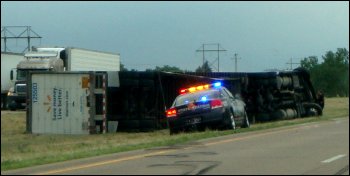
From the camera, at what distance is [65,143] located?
22.0m

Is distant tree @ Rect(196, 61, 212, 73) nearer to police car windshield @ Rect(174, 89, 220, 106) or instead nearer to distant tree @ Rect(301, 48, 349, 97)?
distant tree @ Rect(301, 48, 349, 97)

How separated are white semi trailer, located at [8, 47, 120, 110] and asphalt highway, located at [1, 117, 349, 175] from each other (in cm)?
1599

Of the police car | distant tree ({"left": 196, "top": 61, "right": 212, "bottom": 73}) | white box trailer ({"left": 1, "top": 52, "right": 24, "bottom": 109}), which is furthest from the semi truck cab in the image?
the police car

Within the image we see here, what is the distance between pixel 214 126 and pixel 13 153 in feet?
23.2

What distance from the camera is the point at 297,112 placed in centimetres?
3534

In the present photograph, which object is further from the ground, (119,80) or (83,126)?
(119,80)

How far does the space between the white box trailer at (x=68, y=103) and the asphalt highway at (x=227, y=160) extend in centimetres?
716

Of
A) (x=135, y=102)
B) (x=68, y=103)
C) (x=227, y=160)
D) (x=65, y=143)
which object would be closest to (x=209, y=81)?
(x=135, y=102)

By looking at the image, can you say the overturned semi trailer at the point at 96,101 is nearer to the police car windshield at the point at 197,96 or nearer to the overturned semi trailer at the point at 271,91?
the police car windshield at the point at 197,96

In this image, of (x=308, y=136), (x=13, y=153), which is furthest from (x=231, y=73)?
(x=13, y=153)

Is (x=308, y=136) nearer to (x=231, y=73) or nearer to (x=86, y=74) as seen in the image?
(x=86, y=74)

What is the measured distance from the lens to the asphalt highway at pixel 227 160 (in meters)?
12.5

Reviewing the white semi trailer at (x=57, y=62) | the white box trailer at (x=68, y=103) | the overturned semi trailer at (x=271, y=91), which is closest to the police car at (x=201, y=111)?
the white box trailer at (x=68, y=103)

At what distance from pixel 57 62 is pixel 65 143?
40.3 feet
